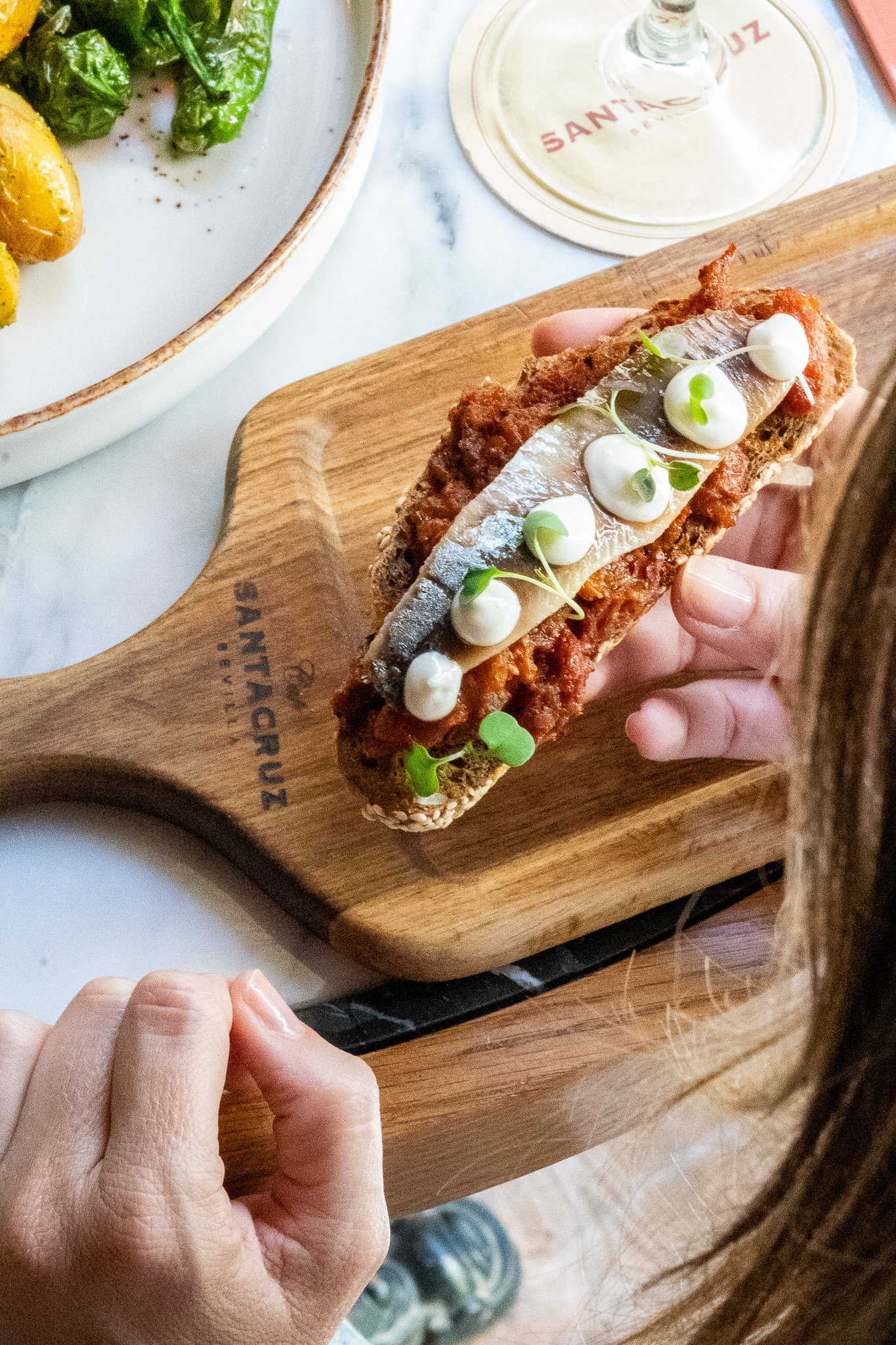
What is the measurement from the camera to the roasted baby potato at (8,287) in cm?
188

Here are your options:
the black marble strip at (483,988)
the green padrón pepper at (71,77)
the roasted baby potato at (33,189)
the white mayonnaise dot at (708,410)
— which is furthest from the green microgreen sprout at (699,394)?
the green padrón pepper at (71,77)

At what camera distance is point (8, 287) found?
1.90 meters

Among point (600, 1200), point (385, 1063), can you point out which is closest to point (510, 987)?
point (385, 1063)

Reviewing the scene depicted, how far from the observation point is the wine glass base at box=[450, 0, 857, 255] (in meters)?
2.32

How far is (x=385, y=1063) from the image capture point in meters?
1.62

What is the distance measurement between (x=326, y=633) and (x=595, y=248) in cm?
113

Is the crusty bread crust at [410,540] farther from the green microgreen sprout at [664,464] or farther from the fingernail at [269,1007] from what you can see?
the fingernail at [269,1007]

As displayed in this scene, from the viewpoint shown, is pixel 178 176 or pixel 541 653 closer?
pixel 541 653

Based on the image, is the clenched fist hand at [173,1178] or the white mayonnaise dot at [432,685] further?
the white mayonnaise dot at [432,685]

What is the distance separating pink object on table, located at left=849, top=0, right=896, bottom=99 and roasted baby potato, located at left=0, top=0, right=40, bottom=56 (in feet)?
6.12

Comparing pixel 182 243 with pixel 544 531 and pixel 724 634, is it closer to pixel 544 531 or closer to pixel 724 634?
pixel 544 531

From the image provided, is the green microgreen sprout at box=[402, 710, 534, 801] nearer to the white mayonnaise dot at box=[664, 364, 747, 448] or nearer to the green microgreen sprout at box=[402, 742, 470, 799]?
the green microgreen sprout at box=[402, 742, 470, 799]

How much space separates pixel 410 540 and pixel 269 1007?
30.5 inches

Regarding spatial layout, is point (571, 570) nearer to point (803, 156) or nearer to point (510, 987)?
point (510, 987)
